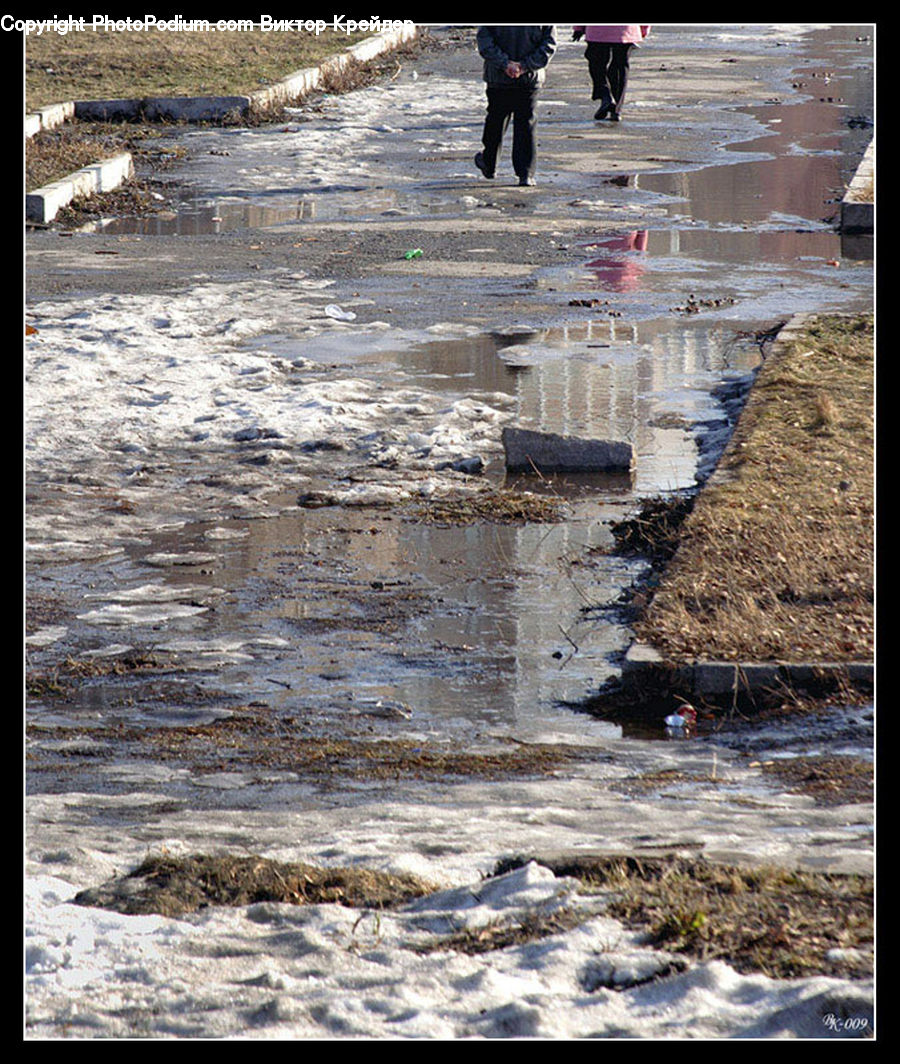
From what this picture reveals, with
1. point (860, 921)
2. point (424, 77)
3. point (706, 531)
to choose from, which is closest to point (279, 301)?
point (706, 531)

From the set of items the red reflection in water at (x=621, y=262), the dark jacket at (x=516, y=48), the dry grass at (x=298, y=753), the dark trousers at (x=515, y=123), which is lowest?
the dry grass at (x=298, y=753)

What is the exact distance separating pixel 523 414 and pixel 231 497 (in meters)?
1.94

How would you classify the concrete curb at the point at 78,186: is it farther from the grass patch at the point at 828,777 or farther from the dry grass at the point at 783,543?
the grass patch at the point at 828,777

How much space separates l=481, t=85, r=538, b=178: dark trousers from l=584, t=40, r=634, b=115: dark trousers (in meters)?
5.31

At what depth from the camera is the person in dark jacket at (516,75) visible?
1456 centimetres

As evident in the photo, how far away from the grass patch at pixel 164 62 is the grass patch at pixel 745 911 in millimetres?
17792

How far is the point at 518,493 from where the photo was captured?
7570 mm

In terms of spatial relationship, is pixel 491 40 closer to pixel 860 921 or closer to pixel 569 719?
pixel 569 719

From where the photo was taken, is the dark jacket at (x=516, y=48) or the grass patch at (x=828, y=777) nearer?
the grass patch at (x=828, y=777)

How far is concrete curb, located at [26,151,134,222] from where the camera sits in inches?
555

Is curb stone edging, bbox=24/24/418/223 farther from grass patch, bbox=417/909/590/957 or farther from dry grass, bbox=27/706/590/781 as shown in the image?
grass patch, bbox=417/909/590/957

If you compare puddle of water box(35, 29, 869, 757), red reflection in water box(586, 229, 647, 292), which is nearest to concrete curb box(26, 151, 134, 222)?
puddle of water box(35, 29, 869, 757)

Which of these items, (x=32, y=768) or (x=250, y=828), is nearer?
(x=250, y=828)

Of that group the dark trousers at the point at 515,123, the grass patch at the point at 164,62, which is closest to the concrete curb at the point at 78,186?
the dark trousers at the point at 515,123
